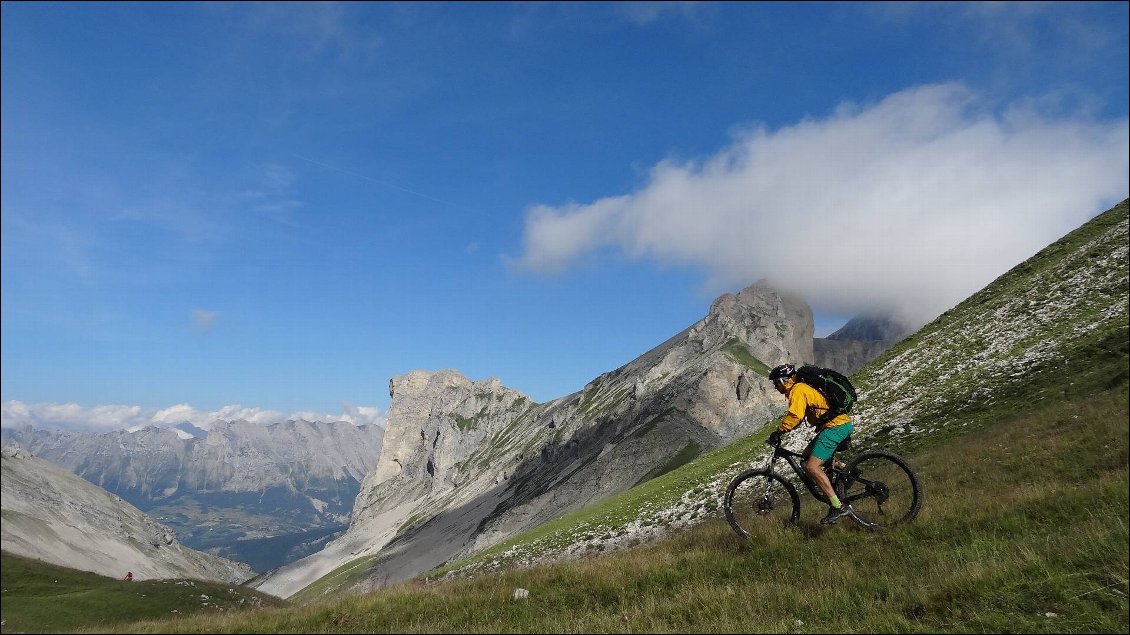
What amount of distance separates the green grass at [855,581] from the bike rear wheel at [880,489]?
331 mm

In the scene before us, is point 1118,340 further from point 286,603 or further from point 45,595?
point 45,595

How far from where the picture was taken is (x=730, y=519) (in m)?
12.1

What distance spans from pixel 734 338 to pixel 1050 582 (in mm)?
143584

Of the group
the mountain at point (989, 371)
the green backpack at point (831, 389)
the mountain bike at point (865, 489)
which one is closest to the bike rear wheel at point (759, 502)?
the mountain bike at point (865, 489)

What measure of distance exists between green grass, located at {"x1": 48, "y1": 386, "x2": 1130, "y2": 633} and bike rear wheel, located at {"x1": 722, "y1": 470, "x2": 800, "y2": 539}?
0.44 metres

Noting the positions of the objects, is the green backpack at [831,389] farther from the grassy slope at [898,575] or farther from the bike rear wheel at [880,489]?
the grassy slope at [898,575]

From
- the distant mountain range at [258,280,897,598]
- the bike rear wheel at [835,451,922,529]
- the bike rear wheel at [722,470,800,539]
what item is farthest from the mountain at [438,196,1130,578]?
the distant mountain range at [258,280,897,598]

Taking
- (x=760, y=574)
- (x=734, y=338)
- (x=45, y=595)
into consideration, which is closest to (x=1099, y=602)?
(x=760, y=574)

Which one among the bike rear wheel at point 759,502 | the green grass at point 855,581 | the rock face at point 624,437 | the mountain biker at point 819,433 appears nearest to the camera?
the green grass at point 855,581

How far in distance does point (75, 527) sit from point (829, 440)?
47.2 feet

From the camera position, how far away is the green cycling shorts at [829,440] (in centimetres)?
1096

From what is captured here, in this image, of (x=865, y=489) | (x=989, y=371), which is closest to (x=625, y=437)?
(x=989, y=371)

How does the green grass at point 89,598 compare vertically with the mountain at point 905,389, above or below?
above

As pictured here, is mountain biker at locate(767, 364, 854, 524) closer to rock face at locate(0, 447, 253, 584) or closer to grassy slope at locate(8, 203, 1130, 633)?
grassy slope at locate(8, 203, 1130, 633)
